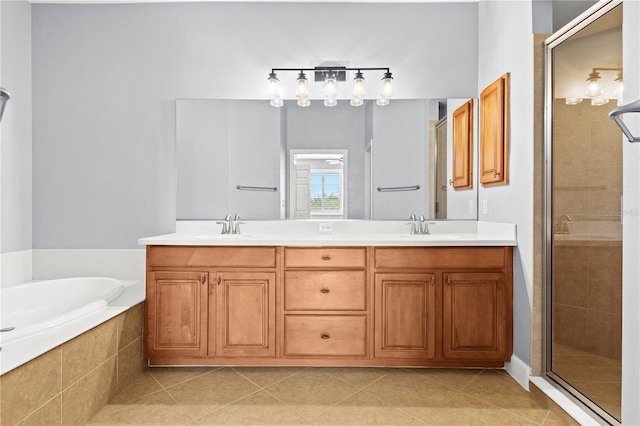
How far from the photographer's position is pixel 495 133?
2553 millimetres

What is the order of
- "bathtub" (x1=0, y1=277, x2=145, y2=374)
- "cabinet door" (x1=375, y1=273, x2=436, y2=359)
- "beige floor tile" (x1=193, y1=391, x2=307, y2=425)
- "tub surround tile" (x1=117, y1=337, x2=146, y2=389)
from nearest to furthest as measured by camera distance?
1. "bathtub" (x1=0, y1=277, x2=145, y2=374)
2. "beige floor tile" (x1=193, y1=391, x2=307, y2=425)
3. "tub surround tile" (x1=117, y1=337, x2=146, y2=389)
4. "cabinet door" (x1=375, y1=273, x2=436, y2=359)

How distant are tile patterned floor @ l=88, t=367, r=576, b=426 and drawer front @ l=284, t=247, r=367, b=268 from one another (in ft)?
2.18

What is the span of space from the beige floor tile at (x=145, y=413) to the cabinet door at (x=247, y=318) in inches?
17.1

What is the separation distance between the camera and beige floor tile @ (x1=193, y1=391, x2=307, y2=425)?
1.86 metres

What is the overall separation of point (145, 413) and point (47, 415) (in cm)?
46

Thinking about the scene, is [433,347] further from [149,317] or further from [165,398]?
[149,317]

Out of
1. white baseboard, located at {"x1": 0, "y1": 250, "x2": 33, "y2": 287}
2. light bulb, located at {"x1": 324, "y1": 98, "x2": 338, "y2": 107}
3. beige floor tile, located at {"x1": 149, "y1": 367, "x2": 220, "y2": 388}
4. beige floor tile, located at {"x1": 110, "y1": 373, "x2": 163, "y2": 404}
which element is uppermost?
light bulb, located at {"x1": 324, "y1": 98, "x2": 338, "y2": 107}

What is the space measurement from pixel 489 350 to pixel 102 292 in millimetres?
2574

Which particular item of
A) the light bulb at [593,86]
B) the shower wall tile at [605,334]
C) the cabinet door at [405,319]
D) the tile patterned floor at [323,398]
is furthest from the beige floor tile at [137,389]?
the light bulb at [593,86]

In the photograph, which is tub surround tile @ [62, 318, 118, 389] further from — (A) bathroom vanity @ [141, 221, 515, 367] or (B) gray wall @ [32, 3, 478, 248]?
(B) gray wall @ [32, 3, 478, 248]

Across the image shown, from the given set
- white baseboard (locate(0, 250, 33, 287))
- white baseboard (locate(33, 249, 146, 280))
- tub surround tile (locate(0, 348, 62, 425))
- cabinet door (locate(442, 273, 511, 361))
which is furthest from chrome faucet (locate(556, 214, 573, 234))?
white baseboard (locate(0, 250, 33, 287))

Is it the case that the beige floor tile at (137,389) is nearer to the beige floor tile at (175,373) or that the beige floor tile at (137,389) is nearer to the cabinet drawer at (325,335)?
the beige floor tile at (175,373)

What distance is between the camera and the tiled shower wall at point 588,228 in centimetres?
166

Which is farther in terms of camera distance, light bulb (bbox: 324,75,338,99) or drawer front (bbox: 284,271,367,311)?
light bulb (bbox: 324,75,338,99)
